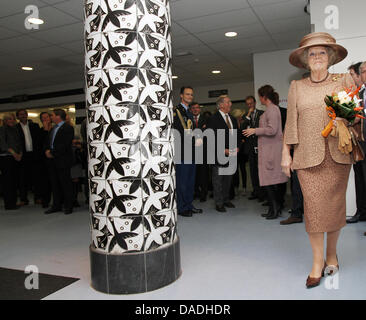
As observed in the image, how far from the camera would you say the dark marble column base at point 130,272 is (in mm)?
2225

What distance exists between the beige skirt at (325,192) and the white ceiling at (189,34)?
346 centimetres

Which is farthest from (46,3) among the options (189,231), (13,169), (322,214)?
(322,214)

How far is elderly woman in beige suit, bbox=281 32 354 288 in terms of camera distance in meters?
2.22

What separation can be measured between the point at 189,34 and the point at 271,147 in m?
3.13

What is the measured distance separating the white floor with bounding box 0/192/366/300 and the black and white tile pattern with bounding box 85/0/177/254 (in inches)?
16.9

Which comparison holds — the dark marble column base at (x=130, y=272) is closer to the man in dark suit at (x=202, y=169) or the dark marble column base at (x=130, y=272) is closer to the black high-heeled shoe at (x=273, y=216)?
the black high-heeled shoe at (x=273, y=216)

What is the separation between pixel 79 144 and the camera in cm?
615

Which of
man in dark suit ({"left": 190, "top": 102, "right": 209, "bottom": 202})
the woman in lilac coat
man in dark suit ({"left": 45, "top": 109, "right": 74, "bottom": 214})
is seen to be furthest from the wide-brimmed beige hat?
man in dark suit ({"left": 45, "top": 109, "right": 74, "bottom": 214})

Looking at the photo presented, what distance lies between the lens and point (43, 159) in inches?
237

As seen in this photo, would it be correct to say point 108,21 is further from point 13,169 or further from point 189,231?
point 13,169

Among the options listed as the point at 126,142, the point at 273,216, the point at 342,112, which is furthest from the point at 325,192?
the point at 273,216

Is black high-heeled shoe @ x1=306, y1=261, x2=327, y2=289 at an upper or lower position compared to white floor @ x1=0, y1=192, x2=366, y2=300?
upper

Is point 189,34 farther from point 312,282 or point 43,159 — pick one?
point 312,282

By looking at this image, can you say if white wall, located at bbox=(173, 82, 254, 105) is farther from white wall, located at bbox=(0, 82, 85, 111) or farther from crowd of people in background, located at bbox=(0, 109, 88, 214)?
crowd of people in background, located at bbox=(0, 109, 88, 214)
